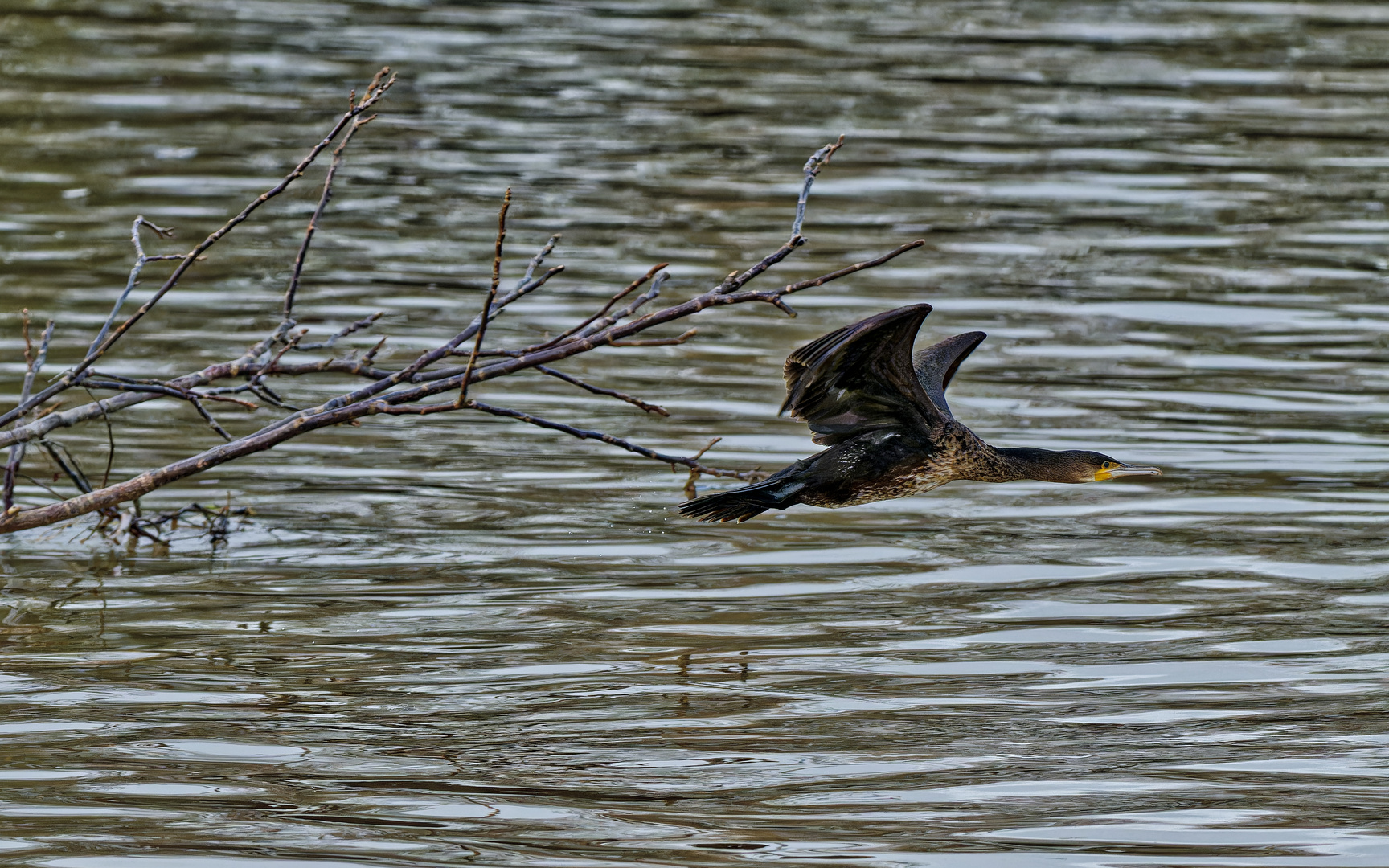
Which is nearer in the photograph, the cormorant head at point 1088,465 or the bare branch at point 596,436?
the bare branch at point 596,436

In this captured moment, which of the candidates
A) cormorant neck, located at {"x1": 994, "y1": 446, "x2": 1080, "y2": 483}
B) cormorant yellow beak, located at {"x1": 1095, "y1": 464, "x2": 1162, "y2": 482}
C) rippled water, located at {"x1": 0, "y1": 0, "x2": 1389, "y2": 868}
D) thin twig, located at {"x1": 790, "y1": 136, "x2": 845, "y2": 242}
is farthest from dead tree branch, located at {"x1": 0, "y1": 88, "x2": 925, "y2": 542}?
cormorant yellow beak, located at {"x1": 1095, "y1": 464, "x2": 1162, "y2": 482}

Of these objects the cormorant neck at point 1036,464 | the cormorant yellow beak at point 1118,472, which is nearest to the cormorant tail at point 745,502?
the cormorant neck at point 1036,464

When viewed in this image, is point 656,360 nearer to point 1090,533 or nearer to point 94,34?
point 1090,533

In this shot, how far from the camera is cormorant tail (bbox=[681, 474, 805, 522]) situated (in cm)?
635

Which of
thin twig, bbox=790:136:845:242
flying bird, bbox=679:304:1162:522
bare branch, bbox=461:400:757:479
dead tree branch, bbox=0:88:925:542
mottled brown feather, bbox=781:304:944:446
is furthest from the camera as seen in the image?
flying bird, bbox=679:304:1162:522

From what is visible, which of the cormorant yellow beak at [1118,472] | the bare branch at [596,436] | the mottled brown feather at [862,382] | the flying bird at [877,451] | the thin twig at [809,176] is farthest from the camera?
the cormorant yellow beak at [1118,472]

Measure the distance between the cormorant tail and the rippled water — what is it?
566 mm

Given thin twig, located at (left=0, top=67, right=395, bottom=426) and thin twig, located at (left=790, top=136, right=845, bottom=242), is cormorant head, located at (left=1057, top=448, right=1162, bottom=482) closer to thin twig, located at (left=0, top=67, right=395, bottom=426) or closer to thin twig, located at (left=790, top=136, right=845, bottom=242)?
thin twig, located at (left=790, top=136, right=845, bottom=242)

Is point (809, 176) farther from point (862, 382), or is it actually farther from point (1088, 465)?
point (1088, 465)

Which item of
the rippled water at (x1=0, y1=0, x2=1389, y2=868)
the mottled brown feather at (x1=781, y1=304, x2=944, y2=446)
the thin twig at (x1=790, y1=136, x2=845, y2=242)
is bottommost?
the rippled water at (x1=0, y1=0, x2=1389, y2=868)

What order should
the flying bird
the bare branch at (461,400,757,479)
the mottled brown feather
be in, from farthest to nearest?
A: the flying bird, the bare branch at (461,400,757,479), the mottled brown feather

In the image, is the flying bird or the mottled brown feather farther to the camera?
the flying bird

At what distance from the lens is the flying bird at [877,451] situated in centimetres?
631

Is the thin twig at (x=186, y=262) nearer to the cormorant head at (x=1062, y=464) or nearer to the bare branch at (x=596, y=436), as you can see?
the bare branch at (x=596, y=436)
